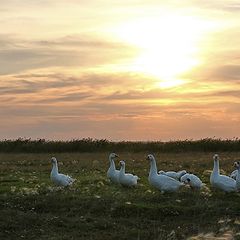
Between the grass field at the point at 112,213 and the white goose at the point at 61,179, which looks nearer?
the grass field at the point at 112,213

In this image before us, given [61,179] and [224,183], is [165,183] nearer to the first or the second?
[224,183]

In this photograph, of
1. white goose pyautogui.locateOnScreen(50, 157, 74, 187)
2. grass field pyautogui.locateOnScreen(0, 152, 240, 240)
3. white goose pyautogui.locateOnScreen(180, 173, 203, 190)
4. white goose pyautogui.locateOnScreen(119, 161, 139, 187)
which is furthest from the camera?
white goose pyautogui.locateOnScreen(50, 157, 74, 187)

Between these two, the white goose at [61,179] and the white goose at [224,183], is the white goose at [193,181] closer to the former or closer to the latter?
the white goose at [224,183]

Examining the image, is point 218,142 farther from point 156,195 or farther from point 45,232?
point 45,232

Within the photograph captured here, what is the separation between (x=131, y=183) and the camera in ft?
77.8

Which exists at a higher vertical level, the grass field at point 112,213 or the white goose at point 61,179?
the white goose at point 61,179

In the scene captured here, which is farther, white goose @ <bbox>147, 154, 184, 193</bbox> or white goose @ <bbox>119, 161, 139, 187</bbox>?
white goose @ <bbox>119, 161, 139, 187</bbox>

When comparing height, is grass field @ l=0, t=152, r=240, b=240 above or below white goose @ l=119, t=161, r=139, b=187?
below

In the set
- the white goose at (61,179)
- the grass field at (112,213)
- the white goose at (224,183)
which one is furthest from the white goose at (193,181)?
the white goose at (61,179)

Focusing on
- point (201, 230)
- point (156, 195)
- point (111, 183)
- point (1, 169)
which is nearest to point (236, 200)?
point (156, 195)

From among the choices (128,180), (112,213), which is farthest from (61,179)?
(112,213)

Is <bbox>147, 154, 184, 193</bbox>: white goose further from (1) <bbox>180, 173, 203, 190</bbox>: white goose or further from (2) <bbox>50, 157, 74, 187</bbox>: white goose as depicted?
(2) <bbox>50, 157, 74, 187</bbox>: white goose

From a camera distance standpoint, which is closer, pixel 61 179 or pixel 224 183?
pixel 224 183

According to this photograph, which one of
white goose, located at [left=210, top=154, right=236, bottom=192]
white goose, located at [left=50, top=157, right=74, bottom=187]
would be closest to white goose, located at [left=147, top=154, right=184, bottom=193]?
white goose, located at [left=210, top=154, right=236, bottom=192]
